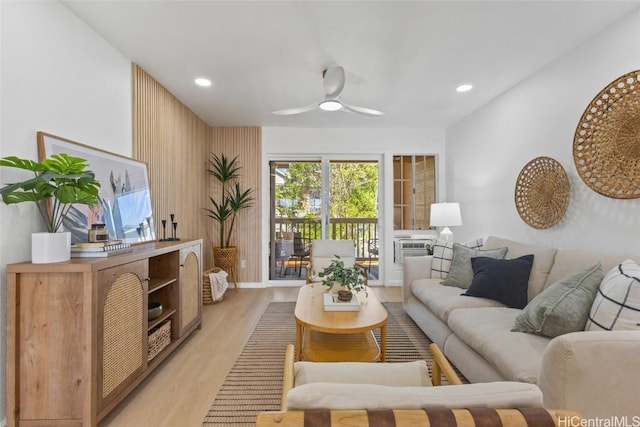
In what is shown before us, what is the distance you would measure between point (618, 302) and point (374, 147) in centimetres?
368

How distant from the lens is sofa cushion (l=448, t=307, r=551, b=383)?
4.75 feet

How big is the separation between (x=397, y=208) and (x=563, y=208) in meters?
2.44

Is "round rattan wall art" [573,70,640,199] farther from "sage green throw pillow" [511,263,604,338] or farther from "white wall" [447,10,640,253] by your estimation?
"sage green throw pillow" [511,263,604,338]

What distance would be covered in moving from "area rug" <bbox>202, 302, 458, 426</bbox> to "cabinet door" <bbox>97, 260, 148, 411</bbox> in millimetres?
570

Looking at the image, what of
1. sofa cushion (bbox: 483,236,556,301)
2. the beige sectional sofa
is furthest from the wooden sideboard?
sofa cushion (bbox: 483,236,556,301)

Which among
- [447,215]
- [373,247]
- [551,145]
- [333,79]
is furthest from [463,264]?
[373,247]

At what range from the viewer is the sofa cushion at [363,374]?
119cm

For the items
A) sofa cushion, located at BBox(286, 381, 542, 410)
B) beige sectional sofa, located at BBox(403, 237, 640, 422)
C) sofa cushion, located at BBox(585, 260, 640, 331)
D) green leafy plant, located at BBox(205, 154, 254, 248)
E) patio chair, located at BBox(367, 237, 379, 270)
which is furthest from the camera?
patio chair, located at BBox(367, 237, 379, 270)

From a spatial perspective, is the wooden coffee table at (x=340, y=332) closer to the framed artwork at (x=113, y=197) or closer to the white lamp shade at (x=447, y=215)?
the framed artwork at (x=113, y=197)

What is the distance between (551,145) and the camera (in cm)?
266

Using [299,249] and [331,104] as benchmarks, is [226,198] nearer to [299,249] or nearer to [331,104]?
[299,249]

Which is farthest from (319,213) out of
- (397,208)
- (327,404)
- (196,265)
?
(327,404)

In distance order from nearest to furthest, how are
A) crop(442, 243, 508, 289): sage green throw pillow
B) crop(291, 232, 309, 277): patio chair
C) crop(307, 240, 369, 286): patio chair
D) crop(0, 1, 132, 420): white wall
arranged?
crop(0, 1, 132, 420): white wall → crop(442, 243, 508, 289): sage green throw pillow → crop(307, 240, 369, 286): patio chair → crop(291, 232, 309, 277): patio chair

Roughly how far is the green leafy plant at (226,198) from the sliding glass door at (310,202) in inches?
22.0
